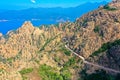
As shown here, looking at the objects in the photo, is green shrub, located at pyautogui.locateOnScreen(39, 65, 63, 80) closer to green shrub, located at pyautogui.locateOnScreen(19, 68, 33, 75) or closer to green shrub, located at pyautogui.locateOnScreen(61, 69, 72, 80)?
green shrub, located at pyautogui.locateOnScreen(61, 69, 72, 80)

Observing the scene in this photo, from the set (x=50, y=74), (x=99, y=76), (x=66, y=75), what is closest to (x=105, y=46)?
(x=99, y=76)

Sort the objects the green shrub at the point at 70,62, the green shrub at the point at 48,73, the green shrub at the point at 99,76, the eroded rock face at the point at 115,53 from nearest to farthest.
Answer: the green shrub at the point at 99,76 → the eroded rock face at the point at 115,53 → the green shrub at the point at 48,73 → the green shrub at the point at 70,62

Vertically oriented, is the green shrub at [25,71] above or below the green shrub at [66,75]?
above

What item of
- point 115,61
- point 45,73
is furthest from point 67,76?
point 115,61

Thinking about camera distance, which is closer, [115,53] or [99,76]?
[99,76]

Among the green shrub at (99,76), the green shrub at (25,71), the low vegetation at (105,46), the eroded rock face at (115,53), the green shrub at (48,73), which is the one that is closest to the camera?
the green shrub at (99,76)

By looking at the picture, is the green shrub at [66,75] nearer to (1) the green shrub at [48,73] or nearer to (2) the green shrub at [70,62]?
(1) the green shrub at [48,73]

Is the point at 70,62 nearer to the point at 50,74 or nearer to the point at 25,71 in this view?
the point at 50,74

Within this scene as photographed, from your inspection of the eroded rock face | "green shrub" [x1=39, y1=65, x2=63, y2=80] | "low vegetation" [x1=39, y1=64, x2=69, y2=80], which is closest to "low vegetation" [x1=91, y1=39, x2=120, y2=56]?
the eroded rock face

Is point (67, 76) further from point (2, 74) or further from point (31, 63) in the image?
point (2, 74)

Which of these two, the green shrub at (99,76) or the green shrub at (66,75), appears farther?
the green shrub at (66,75)

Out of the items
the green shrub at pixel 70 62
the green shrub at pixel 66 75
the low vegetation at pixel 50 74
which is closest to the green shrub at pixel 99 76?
the green shrub at pixel 66 75
